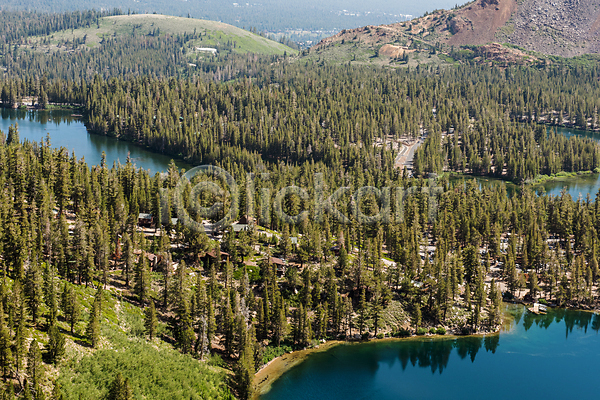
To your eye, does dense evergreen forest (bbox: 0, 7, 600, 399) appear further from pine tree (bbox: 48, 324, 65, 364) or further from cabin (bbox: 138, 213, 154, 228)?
cabin (bbox: 138, 213, 154, 228)

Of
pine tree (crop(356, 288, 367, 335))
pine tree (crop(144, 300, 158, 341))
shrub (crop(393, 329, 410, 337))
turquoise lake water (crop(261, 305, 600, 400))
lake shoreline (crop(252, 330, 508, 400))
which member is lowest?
turquoise lake water (crop(261, 305, 600, 400))

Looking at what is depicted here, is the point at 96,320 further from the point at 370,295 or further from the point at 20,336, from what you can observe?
the point at 370,295

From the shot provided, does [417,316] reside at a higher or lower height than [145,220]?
lower

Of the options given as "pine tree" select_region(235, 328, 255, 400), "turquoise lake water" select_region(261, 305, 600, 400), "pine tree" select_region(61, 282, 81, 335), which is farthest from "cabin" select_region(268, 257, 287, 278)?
"pine tree" select_region(61, 282, 81, 335)

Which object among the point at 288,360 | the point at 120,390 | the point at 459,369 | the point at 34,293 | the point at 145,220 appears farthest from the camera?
the point at 145,220

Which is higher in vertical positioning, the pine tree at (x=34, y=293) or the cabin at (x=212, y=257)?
the pine tree at (x=34, y=293)

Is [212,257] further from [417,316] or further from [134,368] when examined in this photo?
[134,368]

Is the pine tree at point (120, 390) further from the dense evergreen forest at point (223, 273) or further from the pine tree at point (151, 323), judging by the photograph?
the pine tree at point (151, 323)

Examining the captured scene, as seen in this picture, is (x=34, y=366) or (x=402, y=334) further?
(x=402, y=334)

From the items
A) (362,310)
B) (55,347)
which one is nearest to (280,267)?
(362,310)

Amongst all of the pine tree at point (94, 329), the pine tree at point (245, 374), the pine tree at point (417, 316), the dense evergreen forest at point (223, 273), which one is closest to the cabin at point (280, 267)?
the dense evergreen forest at point (223, 273)
